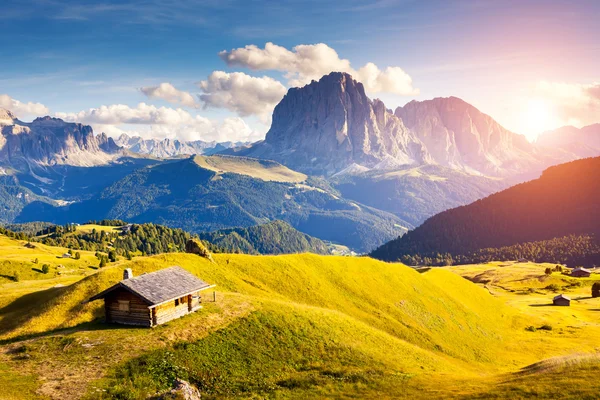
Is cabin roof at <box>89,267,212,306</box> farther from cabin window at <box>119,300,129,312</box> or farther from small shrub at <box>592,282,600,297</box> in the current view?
small shrub at <box>592,282,600,297</box>

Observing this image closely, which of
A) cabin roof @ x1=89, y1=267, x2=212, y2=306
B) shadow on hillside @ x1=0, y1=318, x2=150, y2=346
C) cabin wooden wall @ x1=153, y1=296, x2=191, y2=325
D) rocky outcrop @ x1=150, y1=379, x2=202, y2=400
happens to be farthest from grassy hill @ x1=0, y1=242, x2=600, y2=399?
cabin roof @ x1=89, y1=267, x2=212, y2=306

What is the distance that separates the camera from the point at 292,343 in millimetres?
49375

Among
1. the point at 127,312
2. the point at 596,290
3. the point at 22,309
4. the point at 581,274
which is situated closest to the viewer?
the point at 127,312

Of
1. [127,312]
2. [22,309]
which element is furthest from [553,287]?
[22,309]

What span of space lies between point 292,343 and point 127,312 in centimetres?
2009

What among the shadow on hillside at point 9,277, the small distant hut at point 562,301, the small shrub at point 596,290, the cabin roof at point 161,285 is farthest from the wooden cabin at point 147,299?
the small shrub at point 596,290

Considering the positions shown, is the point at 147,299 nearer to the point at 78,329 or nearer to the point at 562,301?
the point at 78,329

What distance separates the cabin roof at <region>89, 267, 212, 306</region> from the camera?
4772 centimetres

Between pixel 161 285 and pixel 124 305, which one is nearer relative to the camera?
pixel 124 305

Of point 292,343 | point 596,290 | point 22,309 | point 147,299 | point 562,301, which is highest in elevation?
point 147,299

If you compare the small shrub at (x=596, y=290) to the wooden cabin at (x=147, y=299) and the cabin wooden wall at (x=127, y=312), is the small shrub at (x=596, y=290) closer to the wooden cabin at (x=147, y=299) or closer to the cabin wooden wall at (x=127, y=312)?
the wooden cabin at (x=147, y=299)

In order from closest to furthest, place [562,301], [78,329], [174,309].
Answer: [78,329]
[174,309]
[562,301]

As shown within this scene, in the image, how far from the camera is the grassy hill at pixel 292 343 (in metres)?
37.7

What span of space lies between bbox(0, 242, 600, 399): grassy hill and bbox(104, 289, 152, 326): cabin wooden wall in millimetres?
1582
